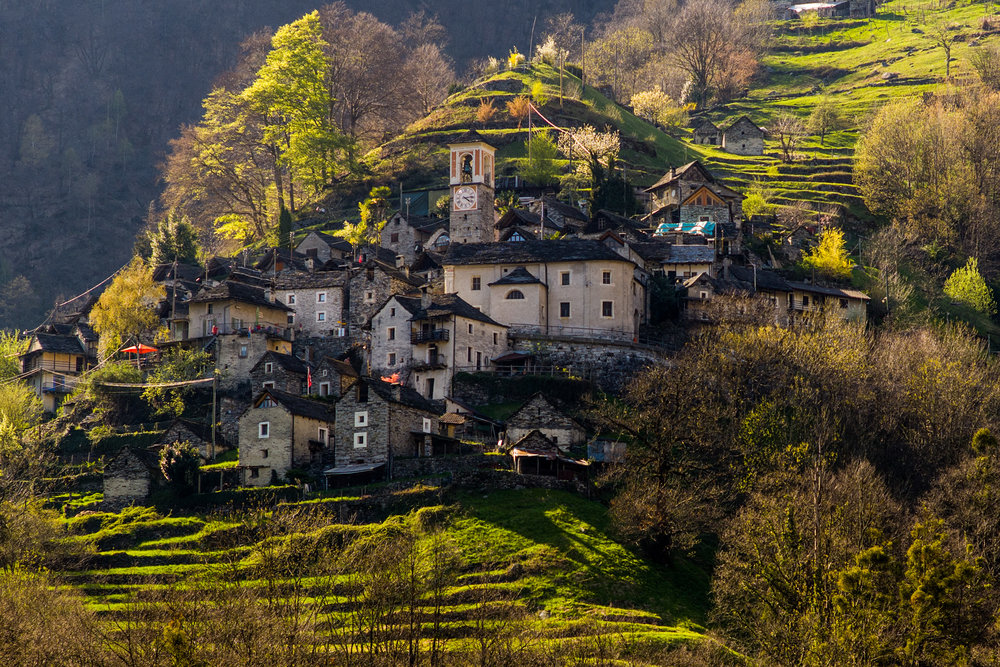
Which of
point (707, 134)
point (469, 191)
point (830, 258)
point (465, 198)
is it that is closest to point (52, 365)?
point (465, 198)

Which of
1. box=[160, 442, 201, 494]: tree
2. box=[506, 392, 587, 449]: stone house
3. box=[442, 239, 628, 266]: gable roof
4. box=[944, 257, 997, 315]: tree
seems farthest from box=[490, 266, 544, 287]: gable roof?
box=[944, 257, 997, 315]: tree

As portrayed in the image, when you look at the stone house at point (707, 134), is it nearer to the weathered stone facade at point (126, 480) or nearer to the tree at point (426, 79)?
the tree at point (426, 79)

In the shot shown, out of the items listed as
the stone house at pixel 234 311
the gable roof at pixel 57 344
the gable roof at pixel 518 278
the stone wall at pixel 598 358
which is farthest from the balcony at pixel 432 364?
the gable roof at pixel 57 344

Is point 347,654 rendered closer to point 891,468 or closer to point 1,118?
point 891,468

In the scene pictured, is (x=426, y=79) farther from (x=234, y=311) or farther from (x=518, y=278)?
(x=518, y=278)

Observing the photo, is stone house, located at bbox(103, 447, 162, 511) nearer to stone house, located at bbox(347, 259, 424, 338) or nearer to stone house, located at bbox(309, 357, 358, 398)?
stone house, located at bbox(309, 357, 358, 398)

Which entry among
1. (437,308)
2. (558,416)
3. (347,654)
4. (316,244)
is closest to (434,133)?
(316,244)
